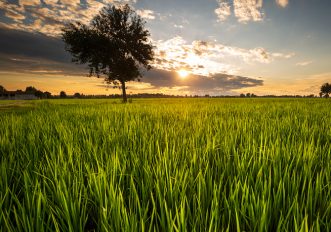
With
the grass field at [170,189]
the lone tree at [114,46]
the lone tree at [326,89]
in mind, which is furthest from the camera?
the lone tree at [326,89]

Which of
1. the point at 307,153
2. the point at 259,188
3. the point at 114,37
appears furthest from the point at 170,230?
the point at 114,37

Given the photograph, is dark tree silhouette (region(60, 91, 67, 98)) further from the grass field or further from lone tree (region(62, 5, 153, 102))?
the grass field

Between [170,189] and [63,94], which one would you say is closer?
[170,189]

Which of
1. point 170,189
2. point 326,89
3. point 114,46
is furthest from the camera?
point 326,89

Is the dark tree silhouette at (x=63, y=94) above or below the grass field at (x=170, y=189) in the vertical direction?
above

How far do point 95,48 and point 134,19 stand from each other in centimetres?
726

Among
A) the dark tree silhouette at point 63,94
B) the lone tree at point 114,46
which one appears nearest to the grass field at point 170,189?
the lone tree at point 114,46

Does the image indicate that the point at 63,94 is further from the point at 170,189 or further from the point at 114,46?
the point at 170,189

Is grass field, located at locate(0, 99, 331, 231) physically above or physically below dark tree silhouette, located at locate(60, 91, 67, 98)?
below

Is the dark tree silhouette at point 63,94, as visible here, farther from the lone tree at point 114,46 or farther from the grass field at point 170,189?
the grass field at point 170,189

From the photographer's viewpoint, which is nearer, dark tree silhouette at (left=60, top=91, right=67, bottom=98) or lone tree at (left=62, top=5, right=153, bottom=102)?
lone tree at (left=62, top=5, right=153, bottom=102)

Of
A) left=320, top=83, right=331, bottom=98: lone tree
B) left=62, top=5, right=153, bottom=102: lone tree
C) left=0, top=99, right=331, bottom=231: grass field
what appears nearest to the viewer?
left=0, top=99, right=331, bottom=231: grass field

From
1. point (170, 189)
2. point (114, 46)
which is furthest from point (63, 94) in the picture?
point (170, 189)

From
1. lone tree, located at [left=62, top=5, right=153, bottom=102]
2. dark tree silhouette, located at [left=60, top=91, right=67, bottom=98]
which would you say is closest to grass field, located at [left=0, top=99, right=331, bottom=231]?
lone tree, located at [left=62, top=5, right=153, bottom=102]
